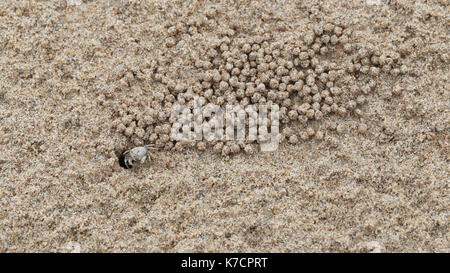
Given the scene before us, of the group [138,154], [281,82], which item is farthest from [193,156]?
[281,82]

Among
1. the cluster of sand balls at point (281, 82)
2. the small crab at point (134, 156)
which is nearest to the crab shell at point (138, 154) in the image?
the small crab at point (134, 156)

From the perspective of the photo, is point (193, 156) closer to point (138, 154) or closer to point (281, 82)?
point (138, 154)

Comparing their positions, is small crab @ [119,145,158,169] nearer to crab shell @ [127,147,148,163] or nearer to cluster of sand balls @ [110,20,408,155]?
crab shell @ [127,147,148,163]

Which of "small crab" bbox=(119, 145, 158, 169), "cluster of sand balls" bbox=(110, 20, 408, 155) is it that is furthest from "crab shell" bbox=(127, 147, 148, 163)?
"cluster of sand balls" bbox=(110, 20, 408, 155)

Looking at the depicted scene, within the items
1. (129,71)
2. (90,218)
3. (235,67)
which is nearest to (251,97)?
(235,67)

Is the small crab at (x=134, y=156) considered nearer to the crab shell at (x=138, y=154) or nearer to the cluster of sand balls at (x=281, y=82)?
the crab shell at (x=138, y=154)
